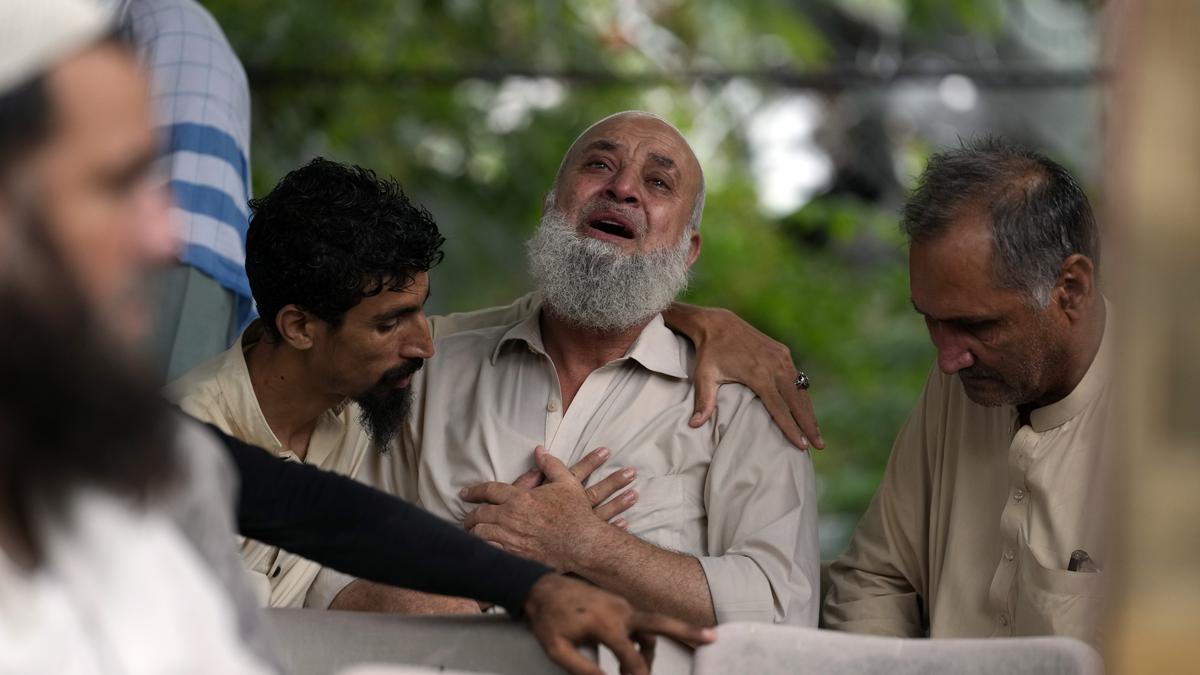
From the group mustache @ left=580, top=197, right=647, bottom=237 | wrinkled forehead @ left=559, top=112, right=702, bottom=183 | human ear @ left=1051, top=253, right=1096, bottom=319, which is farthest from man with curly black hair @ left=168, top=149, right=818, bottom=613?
human ear @ left=1051, top=253, right=1096, bottom=319

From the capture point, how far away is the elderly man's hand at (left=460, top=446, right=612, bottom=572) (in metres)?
2.88

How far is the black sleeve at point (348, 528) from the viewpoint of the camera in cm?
204

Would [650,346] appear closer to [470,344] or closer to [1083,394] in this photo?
[470,344]

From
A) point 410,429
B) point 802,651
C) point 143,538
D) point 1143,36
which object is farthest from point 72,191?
point 410,429

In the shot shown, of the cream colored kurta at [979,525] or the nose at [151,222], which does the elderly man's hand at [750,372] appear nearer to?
the cream colored kurta at [979,525]

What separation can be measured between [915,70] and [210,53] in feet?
13.1

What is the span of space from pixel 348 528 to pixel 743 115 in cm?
795

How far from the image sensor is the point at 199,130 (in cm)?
370

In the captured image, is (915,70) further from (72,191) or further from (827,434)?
(72,191)

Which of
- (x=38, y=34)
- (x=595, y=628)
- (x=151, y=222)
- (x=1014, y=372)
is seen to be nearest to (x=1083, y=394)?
(x=1014, y=372)

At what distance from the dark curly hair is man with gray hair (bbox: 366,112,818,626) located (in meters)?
0.38

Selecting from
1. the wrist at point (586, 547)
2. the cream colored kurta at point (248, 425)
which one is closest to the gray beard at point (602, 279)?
the wrist at point (586, 547)

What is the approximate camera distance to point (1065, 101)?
33.8ft

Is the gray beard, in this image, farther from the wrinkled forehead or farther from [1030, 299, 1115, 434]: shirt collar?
[1030, 299, 1115, 434]: shirt collar
